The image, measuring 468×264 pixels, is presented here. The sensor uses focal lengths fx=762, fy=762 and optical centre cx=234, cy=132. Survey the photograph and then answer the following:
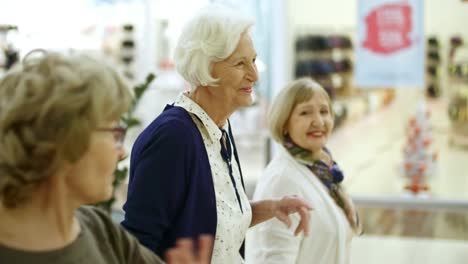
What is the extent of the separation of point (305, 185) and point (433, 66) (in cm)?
397

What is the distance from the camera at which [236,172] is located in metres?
2.35

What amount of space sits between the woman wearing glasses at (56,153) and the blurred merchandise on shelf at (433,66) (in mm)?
5269

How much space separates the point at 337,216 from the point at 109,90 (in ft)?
5.12

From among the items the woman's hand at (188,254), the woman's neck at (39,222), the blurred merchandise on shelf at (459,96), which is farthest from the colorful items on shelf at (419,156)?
the woman's neck at (39,222)

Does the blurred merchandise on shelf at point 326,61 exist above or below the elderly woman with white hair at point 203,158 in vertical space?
below

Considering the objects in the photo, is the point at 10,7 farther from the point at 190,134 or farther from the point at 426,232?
the point at 190,134

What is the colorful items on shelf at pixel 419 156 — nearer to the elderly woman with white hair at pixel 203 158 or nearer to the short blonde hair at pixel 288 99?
the short blonde hair at pixel 288 99

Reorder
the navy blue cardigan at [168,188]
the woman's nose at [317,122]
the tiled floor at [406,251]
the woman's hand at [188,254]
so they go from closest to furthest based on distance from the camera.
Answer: the woman's hand at [188,254], the navy blue cardigan at [168,188], the woman's nose at [317,122], the tiled floor at [406,251]

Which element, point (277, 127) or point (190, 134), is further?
point (277, 127)

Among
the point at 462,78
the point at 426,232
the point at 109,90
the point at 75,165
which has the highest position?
the point at 109,90

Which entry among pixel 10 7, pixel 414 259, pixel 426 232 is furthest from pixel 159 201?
pixel 10 7

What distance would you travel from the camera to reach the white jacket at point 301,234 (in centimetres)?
270

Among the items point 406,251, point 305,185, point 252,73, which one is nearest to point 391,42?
point 406,251

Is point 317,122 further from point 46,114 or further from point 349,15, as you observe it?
point 349,15
